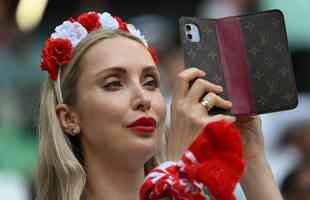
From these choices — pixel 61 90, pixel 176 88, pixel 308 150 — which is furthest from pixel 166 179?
pixel 308 150

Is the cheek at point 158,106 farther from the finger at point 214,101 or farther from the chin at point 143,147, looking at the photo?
the finger at point 214,101

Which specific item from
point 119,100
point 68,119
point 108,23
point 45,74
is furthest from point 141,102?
point 45,74

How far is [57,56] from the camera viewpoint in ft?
11.1

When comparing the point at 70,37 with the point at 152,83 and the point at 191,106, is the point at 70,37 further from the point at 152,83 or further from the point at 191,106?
the point at 191,106

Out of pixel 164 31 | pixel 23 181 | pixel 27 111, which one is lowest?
pixel 23 181

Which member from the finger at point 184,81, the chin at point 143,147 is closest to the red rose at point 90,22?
the chin at point 143,147

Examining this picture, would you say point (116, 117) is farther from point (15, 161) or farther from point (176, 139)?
point (15, 161)

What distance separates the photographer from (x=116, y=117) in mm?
3088

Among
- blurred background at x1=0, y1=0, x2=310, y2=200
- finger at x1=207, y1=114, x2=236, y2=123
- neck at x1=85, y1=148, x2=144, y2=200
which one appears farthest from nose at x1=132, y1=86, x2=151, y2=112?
blurred background at x1=0, y1=0, x2=310, y2=200

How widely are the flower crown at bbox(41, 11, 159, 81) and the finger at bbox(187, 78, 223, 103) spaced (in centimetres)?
59

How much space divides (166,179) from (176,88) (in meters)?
0.27

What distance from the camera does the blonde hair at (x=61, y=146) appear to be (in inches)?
128

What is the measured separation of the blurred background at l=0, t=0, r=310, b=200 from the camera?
552 centimetres

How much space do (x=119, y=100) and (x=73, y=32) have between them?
17.1 inches
